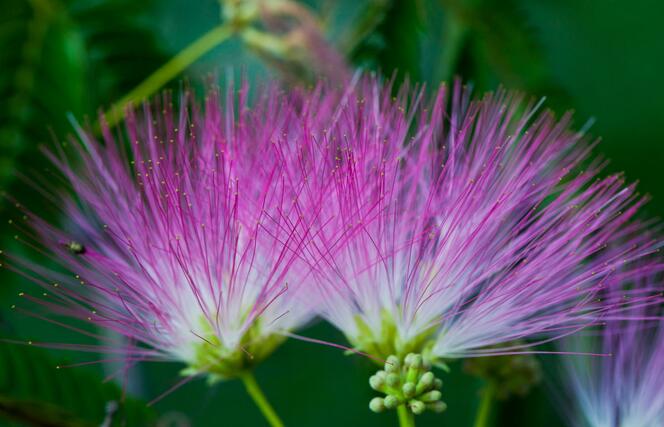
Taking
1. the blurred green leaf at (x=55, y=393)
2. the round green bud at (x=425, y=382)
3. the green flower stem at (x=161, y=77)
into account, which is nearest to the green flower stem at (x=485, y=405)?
the round green bud at (x=425, y=382)

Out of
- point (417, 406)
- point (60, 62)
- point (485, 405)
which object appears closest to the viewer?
point (417, 406)

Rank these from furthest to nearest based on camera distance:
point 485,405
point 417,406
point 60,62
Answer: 1. point 60,62
2. point 485,405
3. point 417,406

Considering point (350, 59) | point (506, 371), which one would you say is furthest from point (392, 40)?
point (506, 371)

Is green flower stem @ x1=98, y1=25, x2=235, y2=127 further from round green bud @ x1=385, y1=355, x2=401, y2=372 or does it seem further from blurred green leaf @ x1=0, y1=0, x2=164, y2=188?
round green bud @ x1=385, y1=355, x2=401, y2=372

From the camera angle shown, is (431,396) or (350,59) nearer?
(431,396)

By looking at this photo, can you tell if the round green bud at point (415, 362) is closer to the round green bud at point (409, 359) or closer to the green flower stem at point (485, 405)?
the round green bud at point (409, 359)

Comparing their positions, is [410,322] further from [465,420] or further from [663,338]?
[465,420]

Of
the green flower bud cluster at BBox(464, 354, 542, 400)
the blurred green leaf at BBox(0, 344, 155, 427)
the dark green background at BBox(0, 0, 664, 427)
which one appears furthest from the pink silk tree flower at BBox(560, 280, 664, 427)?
the blurred green leaf at BBox(0, 344, 155, 427)

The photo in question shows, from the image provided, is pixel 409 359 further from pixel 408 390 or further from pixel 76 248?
pixel 76 248
